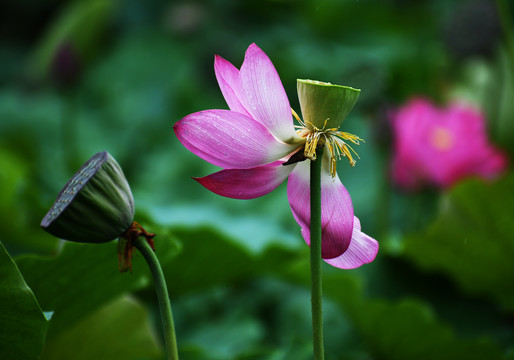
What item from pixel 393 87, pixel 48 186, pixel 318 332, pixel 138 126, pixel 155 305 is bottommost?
pixel 318 332

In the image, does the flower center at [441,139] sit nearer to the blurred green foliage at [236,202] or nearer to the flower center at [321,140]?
the blurred green foliage at [236,202]

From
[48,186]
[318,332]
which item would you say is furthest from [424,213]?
[318,332]

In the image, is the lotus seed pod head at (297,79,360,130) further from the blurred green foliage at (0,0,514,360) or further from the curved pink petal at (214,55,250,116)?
the blurred green foliage at (0,0,514,360)

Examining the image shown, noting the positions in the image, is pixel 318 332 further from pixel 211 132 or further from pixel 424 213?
pixel 424 213

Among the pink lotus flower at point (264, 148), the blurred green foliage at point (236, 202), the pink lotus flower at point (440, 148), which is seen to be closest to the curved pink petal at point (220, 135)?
the pink lotus flower at point (264, 148)

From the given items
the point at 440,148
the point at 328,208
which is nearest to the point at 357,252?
the point at 328,208

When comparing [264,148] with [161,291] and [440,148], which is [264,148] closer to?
[161,291]

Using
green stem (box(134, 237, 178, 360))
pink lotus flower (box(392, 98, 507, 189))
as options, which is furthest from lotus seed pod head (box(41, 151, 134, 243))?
pink lotus flower (box(392, 98, 507, 189))
